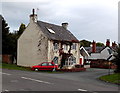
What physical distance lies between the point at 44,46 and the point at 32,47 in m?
2.80

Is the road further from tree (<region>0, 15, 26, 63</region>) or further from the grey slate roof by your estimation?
tree (<region>0, 15, 26, 63</region>)

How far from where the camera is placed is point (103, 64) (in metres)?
48.5

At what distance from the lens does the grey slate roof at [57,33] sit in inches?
1380

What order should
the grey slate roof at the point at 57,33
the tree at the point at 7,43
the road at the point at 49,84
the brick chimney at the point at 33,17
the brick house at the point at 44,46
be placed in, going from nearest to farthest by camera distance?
the road at the point at 49,84
the brick house at the point at 44,46
the grey slate roof at the point at 57,33
the brick chimney at the point at 33,17
the tree at the point at 7,43

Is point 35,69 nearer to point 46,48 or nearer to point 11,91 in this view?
point 46,48

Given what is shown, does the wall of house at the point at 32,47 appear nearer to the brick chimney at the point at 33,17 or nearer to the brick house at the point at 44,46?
the brick house at the point at 44,46

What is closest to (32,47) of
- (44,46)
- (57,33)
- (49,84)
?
(44,46)

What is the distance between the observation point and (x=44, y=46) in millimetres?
33969

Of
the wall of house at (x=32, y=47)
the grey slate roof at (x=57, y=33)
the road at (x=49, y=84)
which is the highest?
the grey slate roof at (x=57, y=33)

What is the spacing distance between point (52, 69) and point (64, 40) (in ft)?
28.0

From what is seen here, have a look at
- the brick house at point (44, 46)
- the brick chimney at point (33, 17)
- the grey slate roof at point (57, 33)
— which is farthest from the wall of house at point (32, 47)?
the grey slate roof at point (57, 33)

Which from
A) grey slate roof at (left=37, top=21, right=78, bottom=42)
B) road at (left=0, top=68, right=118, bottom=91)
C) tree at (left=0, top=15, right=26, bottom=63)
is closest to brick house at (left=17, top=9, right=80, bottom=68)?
grey slate roof at (left=37, top=21, right=78, bottom=42)

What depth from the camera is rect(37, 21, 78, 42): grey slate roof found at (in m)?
35.1

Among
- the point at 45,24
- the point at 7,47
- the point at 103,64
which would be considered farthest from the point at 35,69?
the point at 103,64
